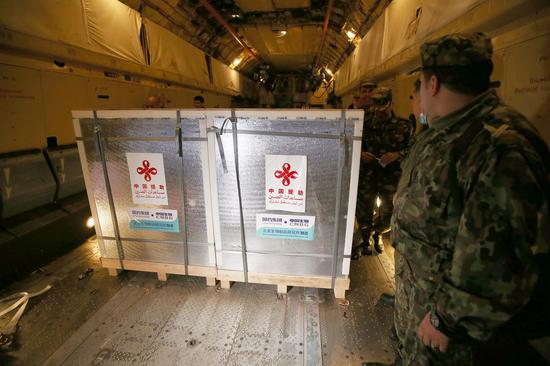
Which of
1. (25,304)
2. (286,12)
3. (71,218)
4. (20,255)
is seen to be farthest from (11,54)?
(286,12)

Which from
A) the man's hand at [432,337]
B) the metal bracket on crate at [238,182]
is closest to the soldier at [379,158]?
the metal bracket on crate at [238,182]

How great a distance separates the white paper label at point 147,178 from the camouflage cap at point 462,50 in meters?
2.10

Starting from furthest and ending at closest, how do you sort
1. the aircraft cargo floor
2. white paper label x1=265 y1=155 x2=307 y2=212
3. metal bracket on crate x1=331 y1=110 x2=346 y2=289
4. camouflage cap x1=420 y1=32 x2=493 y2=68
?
white paper label x1=265 y1=155 x2=307 y2=212 → metal bracket on crate x1=331 y1=110 x2=346 y2=289 → the aircraft cargo floor → camouflage cap x1=420 y1=32 x2=493 y2=68

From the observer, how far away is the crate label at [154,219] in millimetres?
2445

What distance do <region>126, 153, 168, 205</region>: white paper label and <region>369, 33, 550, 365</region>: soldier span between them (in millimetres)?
1924

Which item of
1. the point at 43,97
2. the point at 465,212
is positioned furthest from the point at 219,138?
the point at 43,97

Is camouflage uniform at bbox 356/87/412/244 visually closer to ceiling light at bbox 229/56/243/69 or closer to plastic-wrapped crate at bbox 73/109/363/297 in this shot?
plastic-wrapped crate at bbox 73/109/363/297

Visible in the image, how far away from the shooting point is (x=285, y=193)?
7.23ft

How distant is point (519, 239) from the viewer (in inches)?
34.8

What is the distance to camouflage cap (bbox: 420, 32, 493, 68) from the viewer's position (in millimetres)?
1072

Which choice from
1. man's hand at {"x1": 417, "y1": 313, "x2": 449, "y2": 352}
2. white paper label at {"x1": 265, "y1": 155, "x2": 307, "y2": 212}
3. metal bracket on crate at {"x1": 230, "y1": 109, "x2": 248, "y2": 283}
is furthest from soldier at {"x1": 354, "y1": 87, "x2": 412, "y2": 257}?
man's hand at {"x1": 417, "y1": 313, "x2": 449, "y2": 352}

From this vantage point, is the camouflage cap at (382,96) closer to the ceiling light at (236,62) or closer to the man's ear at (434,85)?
the man's ear at (434,85)

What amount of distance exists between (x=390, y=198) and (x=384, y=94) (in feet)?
4.05

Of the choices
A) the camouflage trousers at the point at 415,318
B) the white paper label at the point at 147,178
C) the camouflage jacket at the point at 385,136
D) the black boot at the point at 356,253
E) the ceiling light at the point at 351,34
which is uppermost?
the ceiling light at the point at 351,34
